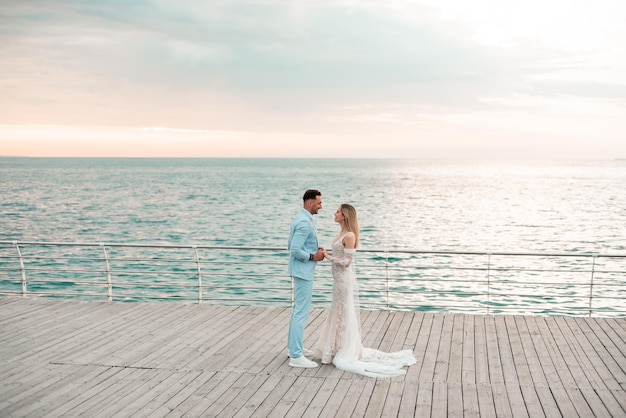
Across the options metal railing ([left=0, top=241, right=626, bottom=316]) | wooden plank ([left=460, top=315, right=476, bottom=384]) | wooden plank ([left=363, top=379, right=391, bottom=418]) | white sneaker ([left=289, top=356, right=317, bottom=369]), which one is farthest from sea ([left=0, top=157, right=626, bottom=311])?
wooden plank ([left=363, top=379, right=391, bottom=418])

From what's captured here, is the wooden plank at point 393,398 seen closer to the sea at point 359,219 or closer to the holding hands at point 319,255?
the holding hands at point 319,255

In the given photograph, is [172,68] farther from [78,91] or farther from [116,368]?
[116,368]

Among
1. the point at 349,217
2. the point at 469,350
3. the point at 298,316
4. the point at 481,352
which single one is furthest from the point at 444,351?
the point at 349,217

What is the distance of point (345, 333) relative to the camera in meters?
6.71

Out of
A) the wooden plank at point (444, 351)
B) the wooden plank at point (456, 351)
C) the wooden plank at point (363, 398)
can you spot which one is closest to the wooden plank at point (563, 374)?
the wooden plank at point (456, 351)

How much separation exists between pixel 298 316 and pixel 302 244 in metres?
0.79

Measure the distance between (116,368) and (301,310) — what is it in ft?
6.72

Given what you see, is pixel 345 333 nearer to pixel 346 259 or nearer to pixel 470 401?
pixel 346 259

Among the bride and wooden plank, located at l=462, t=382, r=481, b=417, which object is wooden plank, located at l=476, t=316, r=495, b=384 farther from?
the bride

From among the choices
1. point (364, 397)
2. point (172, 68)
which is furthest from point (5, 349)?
point (172, 68)

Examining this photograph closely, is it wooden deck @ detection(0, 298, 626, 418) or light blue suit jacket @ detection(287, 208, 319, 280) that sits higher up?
light blue suit jacket @ detection(287, 208, 319, 280)

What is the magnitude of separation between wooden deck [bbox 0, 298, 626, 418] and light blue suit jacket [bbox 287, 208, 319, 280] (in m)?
1.03

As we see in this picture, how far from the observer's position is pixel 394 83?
59250 mm

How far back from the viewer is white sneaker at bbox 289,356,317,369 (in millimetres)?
6570
